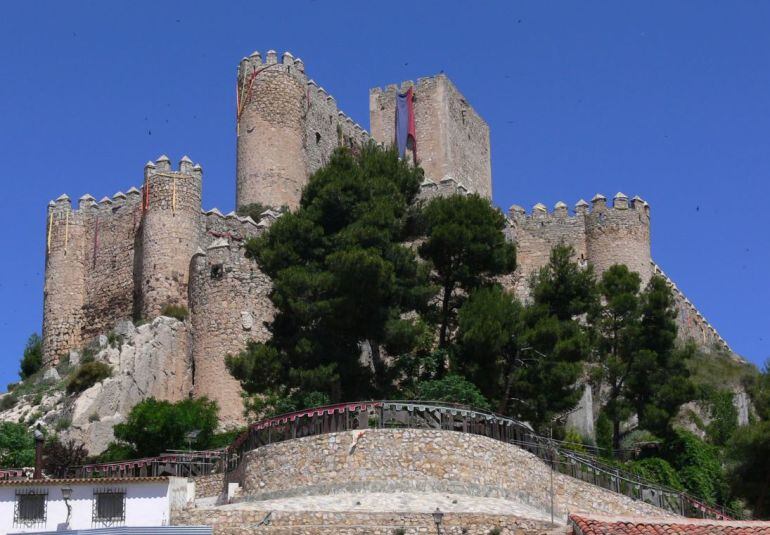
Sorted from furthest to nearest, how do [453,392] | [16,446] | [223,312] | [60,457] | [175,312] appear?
[175,312]
[223,312]
[16,446]
[60,457]
[453,392]

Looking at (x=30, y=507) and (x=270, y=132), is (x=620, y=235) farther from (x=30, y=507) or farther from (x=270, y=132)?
(x=30, y=507)

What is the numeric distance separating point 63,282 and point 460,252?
624 inches

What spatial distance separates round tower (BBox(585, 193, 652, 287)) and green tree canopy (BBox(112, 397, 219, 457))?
17.5 metres

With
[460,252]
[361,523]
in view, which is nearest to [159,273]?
[460,252]

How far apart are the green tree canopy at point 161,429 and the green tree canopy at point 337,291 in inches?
79.1

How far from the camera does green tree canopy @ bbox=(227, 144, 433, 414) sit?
3231cm

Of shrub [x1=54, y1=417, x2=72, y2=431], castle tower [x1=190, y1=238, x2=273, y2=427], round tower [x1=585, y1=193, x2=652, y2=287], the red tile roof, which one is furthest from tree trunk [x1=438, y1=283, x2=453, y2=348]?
round tower [x1=585, y1=193, x2=652, y2=287]

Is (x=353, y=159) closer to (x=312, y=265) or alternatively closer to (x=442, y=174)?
(x=312, y=265)

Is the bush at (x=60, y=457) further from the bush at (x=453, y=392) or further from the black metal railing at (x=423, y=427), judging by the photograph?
the bush at (x=453, y=392)

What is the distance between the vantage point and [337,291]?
107 ft

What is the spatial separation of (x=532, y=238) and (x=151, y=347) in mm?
14780

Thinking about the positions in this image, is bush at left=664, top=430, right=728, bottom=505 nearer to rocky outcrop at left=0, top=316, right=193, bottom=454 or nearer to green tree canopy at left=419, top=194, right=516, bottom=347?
green tree canopy at left=419, top=194, right=516, bottom=347

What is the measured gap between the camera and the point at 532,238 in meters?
48.5

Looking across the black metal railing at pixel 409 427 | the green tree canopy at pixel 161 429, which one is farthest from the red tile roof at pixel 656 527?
the green tree canopy at pixel 161 429
